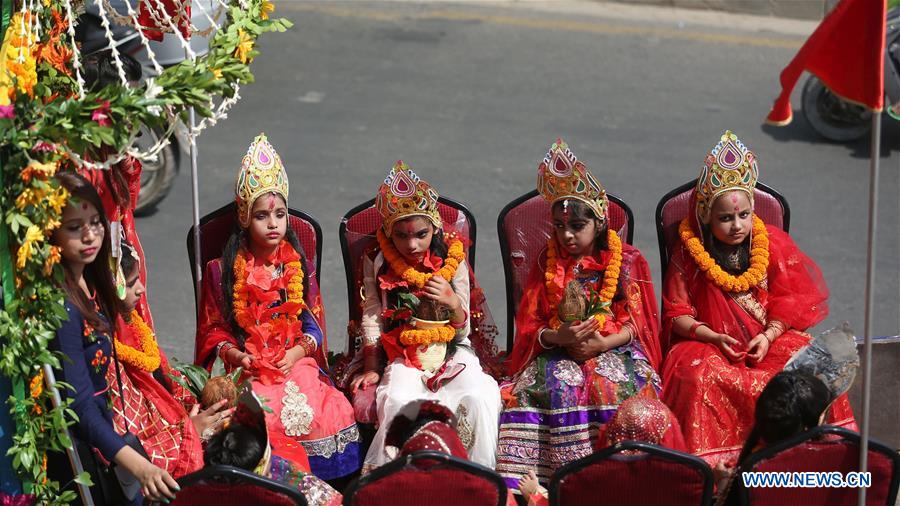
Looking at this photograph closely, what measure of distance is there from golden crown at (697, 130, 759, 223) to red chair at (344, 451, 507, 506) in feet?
6.38

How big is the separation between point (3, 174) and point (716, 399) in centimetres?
299

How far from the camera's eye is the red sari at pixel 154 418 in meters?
4.34

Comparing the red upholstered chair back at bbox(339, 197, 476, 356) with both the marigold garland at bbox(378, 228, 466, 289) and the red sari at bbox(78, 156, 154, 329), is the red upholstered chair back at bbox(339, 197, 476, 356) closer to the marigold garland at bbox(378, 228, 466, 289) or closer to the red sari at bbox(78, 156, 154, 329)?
the marigold garland at bbox(378, 228, 466, 289)

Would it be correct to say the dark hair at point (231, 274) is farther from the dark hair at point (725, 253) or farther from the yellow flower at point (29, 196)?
the dark hair at point (725, 253)

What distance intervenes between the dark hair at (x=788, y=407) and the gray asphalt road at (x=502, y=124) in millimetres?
3158

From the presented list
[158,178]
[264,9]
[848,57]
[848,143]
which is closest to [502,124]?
[848,143]

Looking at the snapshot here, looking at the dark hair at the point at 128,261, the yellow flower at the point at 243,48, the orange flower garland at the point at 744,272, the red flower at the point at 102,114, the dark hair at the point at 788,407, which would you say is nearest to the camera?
the red flower at the point at 102,114

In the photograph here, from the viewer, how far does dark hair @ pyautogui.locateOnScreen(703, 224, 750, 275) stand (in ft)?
17.3

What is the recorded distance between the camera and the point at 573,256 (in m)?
5.28

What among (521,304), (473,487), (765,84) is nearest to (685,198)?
(521,304)

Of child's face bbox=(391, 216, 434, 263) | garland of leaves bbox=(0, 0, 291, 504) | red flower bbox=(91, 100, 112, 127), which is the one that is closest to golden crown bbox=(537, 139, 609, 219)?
Result: child's face bbox=(391, 216, 434, 263)

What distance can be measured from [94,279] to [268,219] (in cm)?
104

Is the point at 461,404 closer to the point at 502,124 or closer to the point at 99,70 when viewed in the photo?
the point at 99,70

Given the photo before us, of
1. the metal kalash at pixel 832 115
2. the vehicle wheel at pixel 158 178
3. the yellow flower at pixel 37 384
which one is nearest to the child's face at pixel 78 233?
the yellow flower at pixel 37 384
